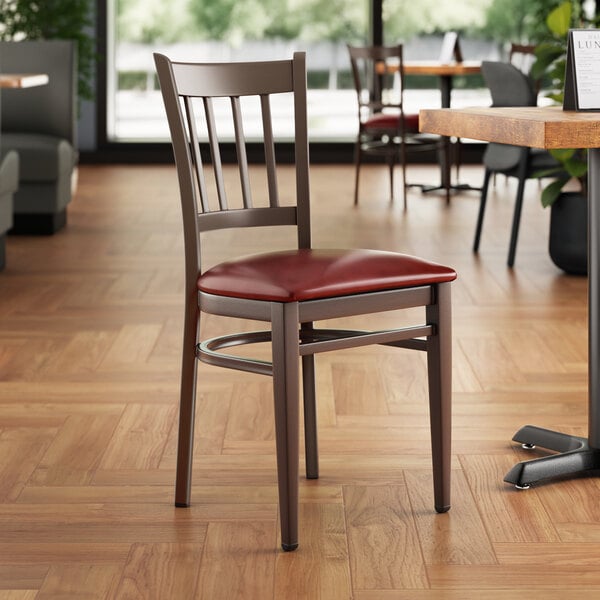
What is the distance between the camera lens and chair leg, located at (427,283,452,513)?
6.70 ft

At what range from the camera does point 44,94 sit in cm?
582

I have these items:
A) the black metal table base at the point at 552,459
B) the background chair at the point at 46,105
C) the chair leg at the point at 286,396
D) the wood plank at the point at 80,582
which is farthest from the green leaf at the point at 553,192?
the wood plank at the point at 80,582

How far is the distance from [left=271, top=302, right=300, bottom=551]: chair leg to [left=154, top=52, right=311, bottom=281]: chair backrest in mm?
275

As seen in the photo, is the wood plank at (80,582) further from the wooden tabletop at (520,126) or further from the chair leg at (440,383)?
the wooden tabletop at (520,126)

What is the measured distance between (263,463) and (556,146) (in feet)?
2.99

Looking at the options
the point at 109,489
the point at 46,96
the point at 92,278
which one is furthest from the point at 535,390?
the point at 46,96

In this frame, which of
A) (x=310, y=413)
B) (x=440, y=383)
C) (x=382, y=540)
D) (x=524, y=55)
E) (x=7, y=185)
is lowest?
(x=382, y=540)

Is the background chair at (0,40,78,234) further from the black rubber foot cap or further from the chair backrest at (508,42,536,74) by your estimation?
the black rubber foot cap

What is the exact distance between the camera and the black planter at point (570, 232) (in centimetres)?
448

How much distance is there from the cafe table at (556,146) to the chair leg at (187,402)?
2.04ft

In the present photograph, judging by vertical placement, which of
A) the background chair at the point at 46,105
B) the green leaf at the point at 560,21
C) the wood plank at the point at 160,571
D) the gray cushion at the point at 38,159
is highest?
the green leaf at the point at 560,21

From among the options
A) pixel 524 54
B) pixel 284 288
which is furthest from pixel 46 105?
pixel 284 288

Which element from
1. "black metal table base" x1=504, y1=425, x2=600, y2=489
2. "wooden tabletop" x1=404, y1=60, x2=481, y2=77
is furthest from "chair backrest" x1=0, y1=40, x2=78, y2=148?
"black metal table base" x1=504, y1=425, x2=600, y2=489

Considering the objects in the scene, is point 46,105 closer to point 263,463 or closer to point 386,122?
point 386,122
